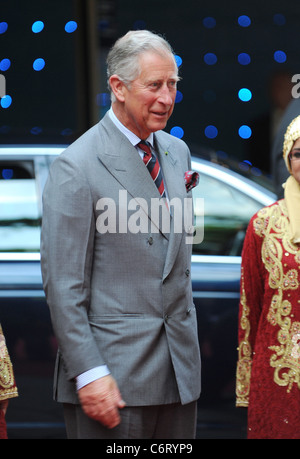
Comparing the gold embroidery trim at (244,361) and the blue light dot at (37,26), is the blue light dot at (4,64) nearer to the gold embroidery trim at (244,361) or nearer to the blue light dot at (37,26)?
the blue light dot at (37,26)

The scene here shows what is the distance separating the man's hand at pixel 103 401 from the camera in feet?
8.73

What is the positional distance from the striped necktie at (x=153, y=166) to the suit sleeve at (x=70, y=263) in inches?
10.8

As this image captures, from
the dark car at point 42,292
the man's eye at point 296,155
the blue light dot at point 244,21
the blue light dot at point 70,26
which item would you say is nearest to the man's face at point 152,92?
the man's eye at point 296,155

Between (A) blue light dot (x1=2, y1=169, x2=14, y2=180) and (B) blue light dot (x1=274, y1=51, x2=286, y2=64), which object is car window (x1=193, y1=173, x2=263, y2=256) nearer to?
(A) blue light dot (x1=2, y1=169, x2=14, y2=180)

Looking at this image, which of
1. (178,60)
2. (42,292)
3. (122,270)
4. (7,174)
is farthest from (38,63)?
(122,270)

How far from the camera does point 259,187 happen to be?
455cm

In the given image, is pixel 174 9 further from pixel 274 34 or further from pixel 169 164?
pixel 169 164

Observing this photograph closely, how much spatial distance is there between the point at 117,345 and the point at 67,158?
61 centimetres

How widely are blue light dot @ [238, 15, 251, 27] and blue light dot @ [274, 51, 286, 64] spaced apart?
0.37m

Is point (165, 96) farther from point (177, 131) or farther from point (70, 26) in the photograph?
point (177, 131)

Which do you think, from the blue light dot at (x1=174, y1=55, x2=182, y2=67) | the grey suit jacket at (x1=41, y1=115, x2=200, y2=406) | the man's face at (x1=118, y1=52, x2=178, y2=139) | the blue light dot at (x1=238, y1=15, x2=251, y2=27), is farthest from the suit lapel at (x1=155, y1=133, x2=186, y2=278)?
the blue light dot at (x1=238, y1=15, x2=251, y2=27)

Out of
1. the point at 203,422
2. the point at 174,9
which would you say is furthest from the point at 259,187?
the point at 174,9

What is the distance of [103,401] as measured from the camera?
2.66 metres

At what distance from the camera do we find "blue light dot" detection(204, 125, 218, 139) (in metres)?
7.73
